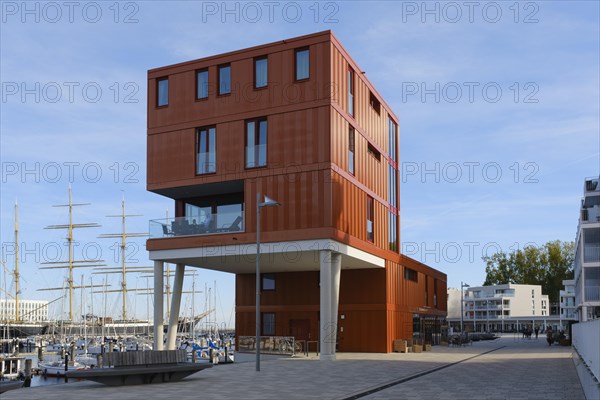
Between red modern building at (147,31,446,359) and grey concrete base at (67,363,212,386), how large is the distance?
12.3 meters

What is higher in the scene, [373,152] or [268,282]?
[373,152]

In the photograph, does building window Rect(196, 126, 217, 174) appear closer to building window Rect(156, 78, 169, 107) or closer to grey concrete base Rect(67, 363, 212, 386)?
building window Rect(156, 78, 169, 107)

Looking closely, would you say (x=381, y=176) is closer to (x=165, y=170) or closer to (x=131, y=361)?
(x=165, y=170)

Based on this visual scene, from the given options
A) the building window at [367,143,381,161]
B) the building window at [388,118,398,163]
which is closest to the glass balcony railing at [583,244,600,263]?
the building window at [388,118,398,163]

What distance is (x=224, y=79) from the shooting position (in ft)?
130

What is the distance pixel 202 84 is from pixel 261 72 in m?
3.85

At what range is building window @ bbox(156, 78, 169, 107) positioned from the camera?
4103cm

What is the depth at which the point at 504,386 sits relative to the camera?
→ 69.9 feet

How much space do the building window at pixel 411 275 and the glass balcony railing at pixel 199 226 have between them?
56.3ft

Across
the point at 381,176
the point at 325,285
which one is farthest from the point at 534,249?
the point at 325,285

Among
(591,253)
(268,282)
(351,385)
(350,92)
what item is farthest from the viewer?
(591,253)

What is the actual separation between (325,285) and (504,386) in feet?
49.1

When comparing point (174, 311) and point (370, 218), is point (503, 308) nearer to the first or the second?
point (370, 218)

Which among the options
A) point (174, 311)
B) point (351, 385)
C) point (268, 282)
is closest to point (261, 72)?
point (174, 311)
